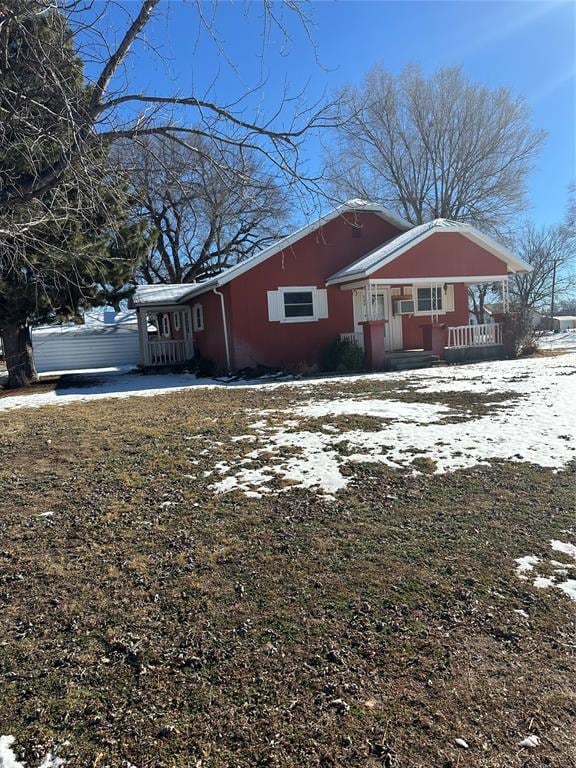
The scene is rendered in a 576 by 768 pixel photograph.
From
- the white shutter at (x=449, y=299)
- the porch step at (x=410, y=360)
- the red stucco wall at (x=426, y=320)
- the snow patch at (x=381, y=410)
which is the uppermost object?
the white shutter at (x=449, y=299)

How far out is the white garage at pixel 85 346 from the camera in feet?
80.2

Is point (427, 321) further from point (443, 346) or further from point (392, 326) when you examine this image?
point (443, 346)

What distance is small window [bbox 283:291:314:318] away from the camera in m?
15.7

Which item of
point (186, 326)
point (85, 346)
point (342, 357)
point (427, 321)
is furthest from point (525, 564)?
point (85, 346)

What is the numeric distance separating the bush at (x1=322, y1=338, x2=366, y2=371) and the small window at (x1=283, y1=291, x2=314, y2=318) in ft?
4.28

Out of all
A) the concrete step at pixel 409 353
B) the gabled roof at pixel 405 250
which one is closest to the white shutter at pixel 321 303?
the gabled roof at pixel 405 250

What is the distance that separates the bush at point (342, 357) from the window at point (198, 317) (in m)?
5.05

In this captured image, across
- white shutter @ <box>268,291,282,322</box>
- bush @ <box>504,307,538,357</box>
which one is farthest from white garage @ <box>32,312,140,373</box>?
bush @ <box>504,307,538,357</box>

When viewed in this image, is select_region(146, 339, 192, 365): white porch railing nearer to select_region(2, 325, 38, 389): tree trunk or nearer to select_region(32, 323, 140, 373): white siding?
select_region(2, 325, 38, 389): tree trunk

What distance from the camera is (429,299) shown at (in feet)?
56.0

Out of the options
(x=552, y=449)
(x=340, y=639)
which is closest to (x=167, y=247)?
(x=552, y=449)

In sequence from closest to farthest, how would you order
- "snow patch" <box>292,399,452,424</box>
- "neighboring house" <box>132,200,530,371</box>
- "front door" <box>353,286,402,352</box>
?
"snow patch" <box>292,399,452,424</box> → "neighboring house" <box>132,200,530,371</box> → "front door" <box>353,286,402,352</box>

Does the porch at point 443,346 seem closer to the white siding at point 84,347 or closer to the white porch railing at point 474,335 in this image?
the white porch railing at point 474,335

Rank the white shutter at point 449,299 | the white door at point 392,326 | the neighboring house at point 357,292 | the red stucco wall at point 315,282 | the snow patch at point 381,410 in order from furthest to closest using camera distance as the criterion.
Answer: the white shutter at point 449,299 → the white door at point 392,326 → the red stucco wall at point 315,282 → the neighboring house at point 357,292 → the snow patch at point 381,410
